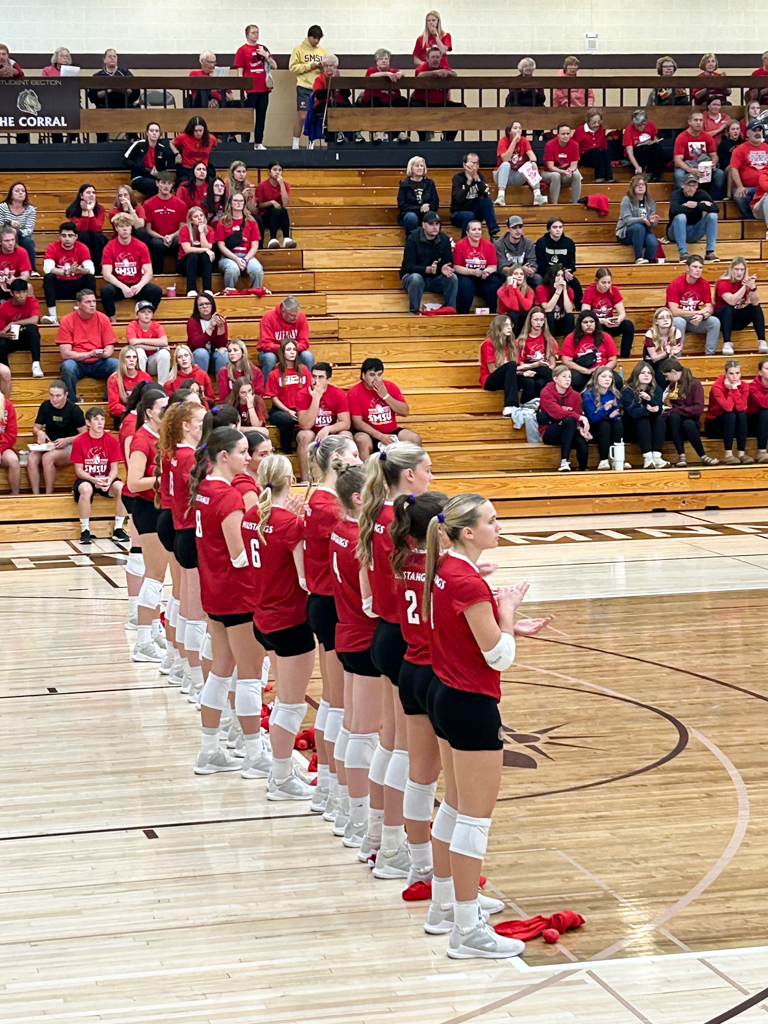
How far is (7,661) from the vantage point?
8727 mm

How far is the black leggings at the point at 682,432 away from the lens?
1459 cm

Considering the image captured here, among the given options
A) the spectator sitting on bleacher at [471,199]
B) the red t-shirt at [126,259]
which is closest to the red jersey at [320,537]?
the red t-shirt at [126,259]

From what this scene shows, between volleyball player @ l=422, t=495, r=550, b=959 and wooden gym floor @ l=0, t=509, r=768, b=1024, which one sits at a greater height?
volleyball player @ l=422, t=495, r=550, b=959

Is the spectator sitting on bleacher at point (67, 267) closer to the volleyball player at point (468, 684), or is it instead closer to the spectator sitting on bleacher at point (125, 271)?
the spectator sitting on bleacher at point (125, 271)

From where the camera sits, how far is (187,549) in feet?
25.0

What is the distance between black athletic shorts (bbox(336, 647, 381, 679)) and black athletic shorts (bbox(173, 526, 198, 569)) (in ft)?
7.69

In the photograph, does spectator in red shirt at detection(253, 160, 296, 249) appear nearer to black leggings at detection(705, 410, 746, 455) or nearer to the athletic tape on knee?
black leggings at detection(705, 410, 746, 455)

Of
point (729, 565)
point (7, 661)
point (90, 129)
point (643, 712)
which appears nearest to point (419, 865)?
point (643, 712)

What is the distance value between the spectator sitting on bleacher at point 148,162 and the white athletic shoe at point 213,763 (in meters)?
11.9

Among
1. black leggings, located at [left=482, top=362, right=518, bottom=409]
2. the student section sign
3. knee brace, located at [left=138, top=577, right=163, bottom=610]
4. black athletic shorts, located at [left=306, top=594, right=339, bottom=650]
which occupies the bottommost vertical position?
knee brace, located at [left=138, top=577, right=163, bottom=610]

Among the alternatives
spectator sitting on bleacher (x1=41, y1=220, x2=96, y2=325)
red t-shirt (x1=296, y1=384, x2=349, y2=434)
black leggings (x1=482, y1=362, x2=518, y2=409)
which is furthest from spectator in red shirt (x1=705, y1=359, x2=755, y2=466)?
spectator sitting on bleacher (x1=41, y1=220, x2=96, y2=325)

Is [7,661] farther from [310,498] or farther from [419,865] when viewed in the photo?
[419,865]

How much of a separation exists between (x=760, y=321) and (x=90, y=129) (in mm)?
8924

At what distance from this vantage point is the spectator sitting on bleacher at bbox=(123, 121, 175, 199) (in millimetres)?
17031
